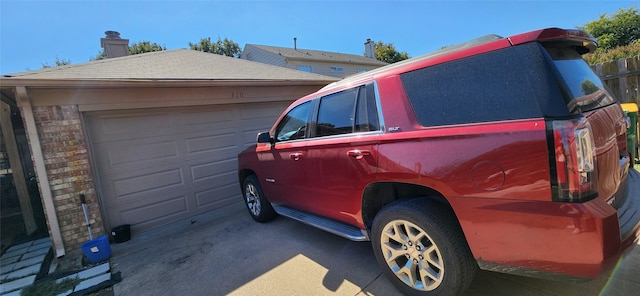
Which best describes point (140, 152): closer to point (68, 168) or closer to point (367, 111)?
point (68, 168)

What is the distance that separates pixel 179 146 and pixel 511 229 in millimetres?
5346

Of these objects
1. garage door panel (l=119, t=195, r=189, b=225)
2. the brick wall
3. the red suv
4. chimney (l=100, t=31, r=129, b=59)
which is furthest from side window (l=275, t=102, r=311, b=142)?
chimney (l=100, t=31, r=129, b=59)

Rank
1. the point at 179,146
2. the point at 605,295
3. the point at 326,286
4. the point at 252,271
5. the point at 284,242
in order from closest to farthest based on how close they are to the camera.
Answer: the point at 605,295 < the point at 326,286 < the point at 252,271 < the point at 284,242 < the point at 179,146

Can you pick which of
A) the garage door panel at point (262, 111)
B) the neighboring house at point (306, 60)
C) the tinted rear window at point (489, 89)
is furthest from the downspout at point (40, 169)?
the neighboring house at point (306, 60)

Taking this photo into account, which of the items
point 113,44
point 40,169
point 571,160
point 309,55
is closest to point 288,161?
point 571,160

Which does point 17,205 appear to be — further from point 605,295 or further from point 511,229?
point 605,295

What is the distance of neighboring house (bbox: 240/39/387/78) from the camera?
780 inches

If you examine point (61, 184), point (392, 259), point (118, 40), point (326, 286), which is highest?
point (118, 40)

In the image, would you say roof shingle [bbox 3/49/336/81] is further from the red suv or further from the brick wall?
the red suv

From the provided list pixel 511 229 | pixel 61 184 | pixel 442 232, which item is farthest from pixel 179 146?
pixel 511 229

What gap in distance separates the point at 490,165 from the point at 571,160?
14.3 inches

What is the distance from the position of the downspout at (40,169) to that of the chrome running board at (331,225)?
3.34m

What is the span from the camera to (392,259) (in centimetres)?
240

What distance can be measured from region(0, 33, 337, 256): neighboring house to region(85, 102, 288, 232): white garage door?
0.6 inches
